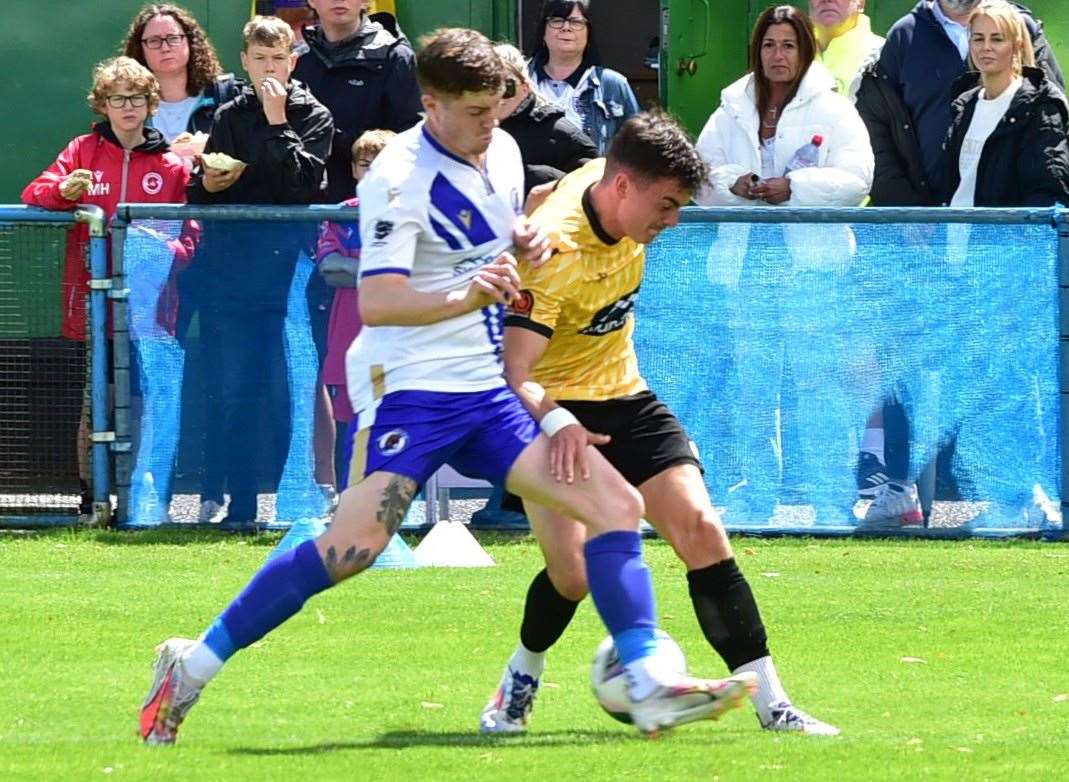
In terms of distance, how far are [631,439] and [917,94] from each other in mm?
5700

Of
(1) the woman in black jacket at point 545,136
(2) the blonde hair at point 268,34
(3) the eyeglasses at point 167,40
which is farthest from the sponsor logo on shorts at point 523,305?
(3) the eyeglasses at point 167,40

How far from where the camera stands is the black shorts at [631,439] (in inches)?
252

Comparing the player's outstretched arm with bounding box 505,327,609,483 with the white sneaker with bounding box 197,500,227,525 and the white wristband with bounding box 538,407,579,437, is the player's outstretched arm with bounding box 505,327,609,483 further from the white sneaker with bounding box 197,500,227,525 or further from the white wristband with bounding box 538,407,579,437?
the white sneaker with bounding box 197,500,227,525

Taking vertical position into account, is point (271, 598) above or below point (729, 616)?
above

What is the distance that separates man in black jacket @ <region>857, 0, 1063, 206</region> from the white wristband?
581cm

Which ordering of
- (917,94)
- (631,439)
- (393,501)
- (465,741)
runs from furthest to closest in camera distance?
(917,94) → (631,439) → (465,741) → (393,501)

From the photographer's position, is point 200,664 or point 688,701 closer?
point 688,701

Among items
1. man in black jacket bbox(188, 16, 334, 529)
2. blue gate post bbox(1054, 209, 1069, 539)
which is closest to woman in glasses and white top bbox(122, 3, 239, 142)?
man in black jacket bbox(188, 16, 334, 529)

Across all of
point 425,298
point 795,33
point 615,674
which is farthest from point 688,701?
point 795,33

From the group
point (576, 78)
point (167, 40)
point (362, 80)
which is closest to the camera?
point (362, 80)

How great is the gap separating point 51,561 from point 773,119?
4.23 m

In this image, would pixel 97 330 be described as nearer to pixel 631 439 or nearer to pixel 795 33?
pixel 795 33

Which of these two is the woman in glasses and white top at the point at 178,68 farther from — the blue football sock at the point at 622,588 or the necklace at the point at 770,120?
the blue football sock at the point at 622,588

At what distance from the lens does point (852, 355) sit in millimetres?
10414
